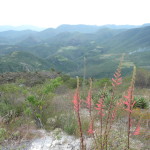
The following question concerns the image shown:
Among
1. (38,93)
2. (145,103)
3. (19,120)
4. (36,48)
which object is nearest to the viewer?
(19,120)

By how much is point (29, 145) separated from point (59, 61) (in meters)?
123

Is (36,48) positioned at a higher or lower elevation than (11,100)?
lower

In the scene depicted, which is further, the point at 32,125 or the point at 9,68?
the point at 9,68

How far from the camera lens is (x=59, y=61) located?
126m

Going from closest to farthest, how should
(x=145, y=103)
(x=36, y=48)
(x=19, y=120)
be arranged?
(x=19, y=120)
(x=145, y=103)
(x=36, y=48)

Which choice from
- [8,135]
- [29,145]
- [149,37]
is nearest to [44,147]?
[29,145]

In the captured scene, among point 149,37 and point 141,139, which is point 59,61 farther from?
point 141,139

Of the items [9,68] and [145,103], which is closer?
[145,103]

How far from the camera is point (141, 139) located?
3.89 metres

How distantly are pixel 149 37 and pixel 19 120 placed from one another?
205 metres

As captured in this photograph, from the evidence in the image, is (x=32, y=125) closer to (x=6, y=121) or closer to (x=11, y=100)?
(x=6, y=121)

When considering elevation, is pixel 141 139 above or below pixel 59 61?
above

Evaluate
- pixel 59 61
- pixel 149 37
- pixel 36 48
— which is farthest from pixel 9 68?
pixel 149 37

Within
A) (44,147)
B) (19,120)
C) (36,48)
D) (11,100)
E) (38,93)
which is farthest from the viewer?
(36,48)
